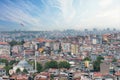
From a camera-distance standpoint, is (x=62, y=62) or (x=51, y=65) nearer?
(x=51, y=65)

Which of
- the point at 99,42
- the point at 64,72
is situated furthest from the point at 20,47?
the point at 64,72

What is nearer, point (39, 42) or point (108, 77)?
point (108, 77)

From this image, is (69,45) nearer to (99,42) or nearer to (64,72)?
(99,42)

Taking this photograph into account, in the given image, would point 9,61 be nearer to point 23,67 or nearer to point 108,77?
point 23,67

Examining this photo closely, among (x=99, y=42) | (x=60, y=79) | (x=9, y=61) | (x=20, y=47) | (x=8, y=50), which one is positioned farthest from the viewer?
(x=99, y=42)

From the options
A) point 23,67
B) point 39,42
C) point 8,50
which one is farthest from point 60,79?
point 39,42

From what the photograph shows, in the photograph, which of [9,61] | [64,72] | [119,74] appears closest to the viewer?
[119,74]

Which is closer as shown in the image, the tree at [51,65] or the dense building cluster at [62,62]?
the dense building cluster at [62,62]

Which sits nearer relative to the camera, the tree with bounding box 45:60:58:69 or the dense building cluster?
the dense building cluster

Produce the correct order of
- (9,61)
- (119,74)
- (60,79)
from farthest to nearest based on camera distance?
(9,61)
(119,74)
(60,79)
